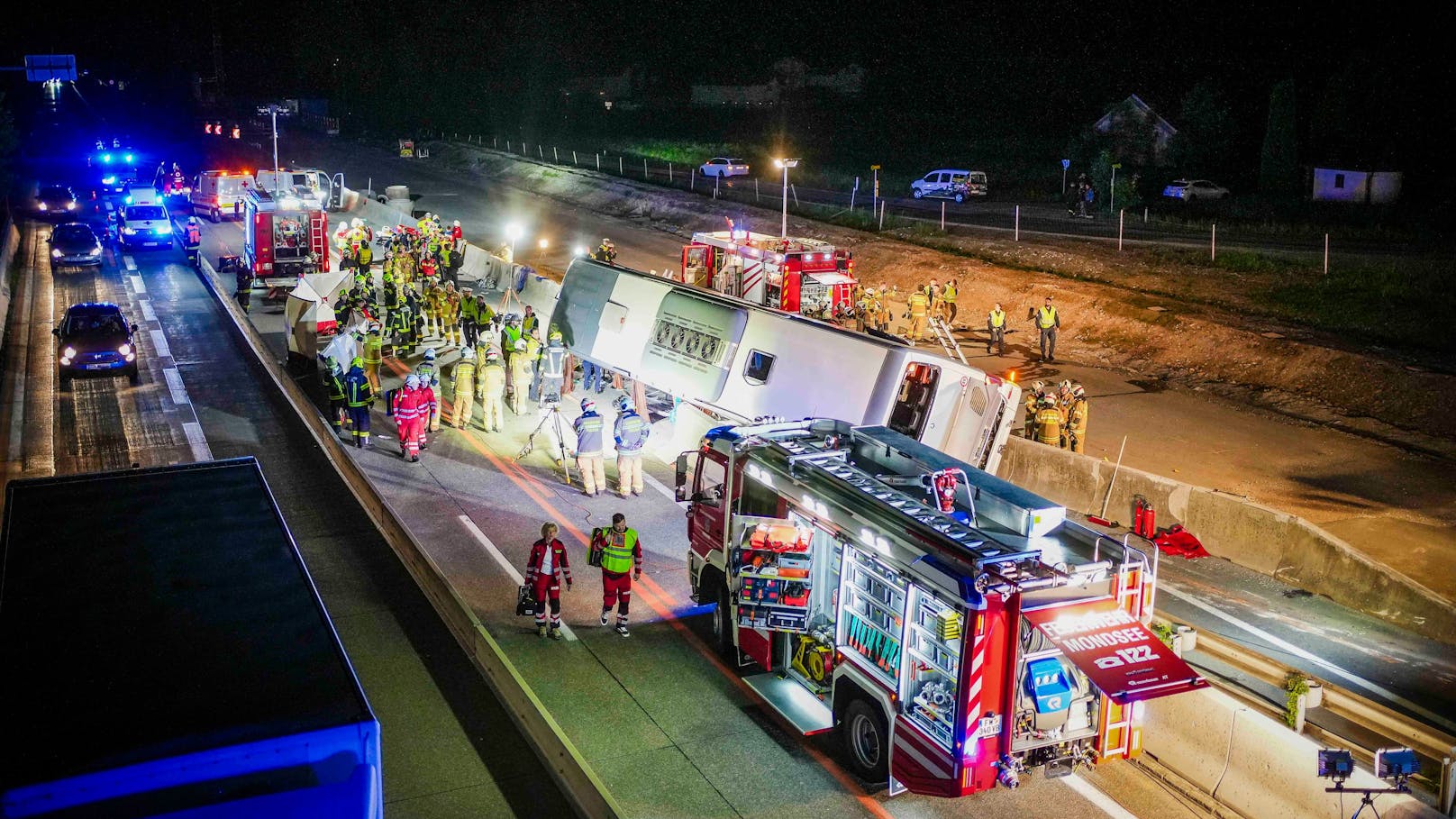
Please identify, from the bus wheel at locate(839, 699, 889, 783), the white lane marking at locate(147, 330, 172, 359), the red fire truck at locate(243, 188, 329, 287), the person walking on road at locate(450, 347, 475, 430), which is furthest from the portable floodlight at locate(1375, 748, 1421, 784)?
the red fire truck at locate(243, 188, 329, 287)

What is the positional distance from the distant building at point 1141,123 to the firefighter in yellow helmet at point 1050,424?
4248cm

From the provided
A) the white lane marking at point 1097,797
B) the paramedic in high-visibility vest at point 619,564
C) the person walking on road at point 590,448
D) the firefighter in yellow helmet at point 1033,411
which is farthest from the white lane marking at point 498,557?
the firefighter in yellow helmet at point 1033,411

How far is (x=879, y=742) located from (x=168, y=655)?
556 centimetres

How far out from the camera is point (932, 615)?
973cm

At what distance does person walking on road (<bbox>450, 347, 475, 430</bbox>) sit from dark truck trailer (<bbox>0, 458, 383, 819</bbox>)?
1019 cm

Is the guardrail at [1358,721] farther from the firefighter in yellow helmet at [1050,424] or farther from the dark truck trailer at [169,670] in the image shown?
the dark truck trailer at [169,670]

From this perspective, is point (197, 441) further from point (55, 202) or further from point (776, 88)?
point (776, 88)

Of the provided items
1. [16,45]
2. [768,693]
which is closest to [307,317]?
[768,693]

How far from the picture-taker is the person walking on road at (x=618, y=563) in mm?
13180

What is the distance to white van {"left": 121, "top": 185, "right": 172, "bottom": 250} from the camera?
40844 mm

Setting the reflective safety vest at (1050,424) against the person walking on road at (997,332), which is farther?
the person walking on road at (997,332)

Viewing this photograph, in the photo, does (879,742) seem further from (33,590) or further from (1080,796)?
(33,590)

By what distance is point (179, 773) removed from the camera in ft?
22.0

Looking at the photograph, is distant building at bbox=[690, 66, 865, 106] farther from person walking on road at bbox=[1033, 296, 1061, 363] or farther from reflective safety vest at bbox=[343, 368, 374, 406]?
reflective safety vest at bbox=[343, 368, 374, 406]
